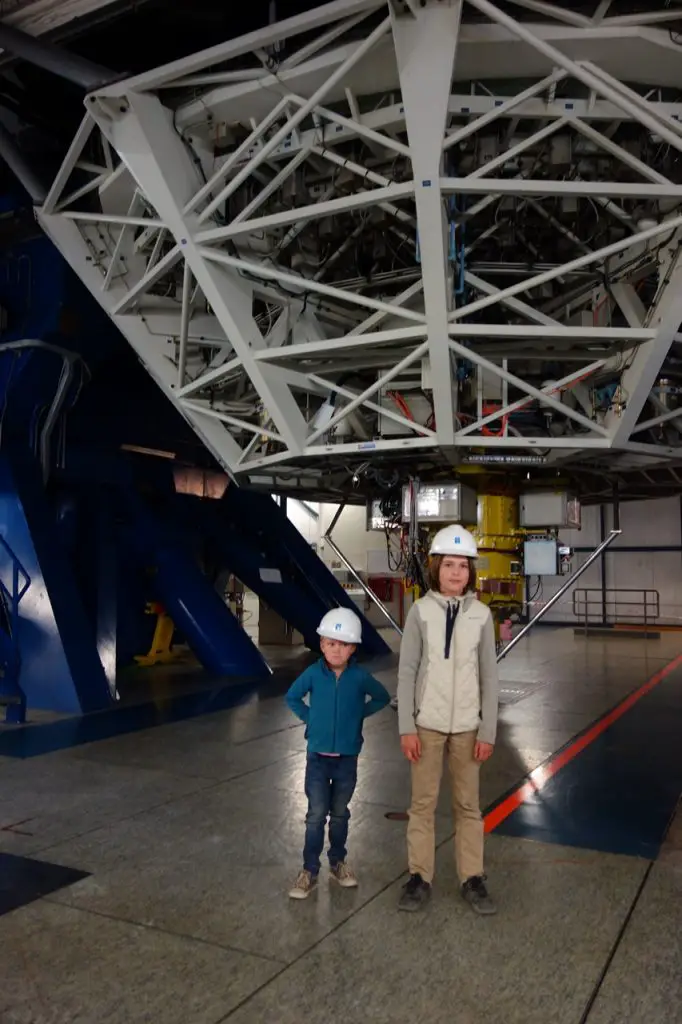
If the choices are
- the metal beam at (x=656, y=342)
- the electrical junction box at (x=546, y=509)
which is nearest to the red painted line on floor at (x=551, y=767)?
the electrical junction box at (x=546, y=509)

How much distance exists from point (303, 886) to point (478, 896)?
0.84m

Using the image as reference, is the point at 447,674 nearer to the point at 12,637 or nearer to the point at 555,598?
the point at 555,598

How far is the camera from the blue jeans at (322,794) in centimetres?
379

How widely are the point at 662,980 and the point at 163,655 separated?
10.8 metres

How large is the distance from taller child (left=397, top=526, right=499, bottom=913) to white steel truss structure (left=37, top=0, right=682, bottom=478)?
133 inches

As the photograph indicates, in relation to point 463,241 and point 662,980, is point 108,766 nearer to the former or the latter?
point 662,980

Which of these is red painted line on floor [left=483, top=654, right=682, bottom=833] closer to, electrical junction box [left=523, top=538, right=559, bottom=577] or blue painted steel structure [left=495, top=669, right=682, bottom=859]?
blue painted steel structure [left=495, top=669, right=682, bottom=859]

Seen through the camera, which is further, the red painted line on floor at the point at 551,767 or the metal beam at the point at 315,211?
the metal beam at the point at 315,211

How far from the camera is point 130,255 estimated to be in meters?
8.29

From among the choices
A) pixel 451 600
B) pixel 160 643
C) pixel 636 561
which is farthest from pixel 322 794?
pixel 636 561

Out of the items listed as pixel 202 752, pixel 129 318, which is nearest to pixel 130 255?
pixel 129 318

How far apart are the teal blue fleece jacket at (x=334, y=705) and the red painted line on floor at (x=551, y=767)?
155 cm

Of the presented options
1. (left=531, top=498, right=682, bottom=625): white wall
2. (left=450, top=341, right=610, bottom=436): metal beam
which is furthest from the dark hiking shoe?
(left=531, top=498, right=682, bottom=625): white wall

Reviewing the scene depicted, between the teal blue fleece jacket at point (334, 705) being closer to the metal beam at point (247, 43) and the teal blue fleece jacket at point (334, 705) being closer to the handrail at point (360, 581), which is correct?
the handrail at point (360, 581)
